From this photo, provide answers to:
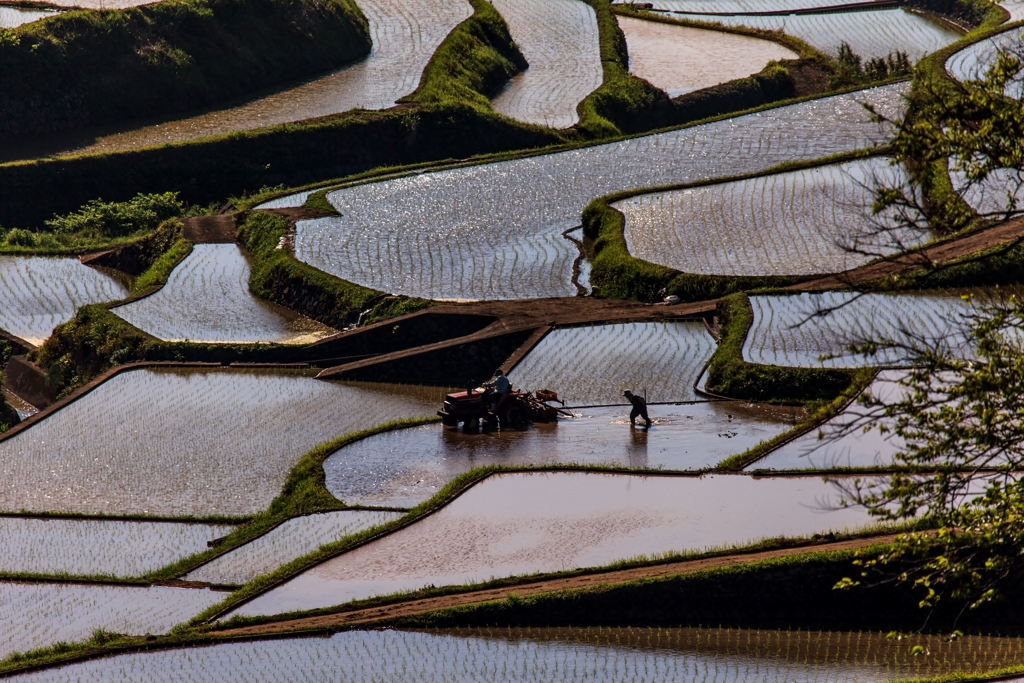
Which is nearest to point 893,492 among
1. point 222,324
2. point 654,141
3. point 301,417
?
point 301,417

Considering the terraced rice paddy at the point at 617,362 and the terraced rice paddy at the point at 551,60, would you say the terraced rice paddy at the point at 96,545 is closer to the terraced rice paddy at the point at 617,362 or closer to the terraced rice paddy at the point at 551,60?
the terraced rice paddy at the point at 617,362

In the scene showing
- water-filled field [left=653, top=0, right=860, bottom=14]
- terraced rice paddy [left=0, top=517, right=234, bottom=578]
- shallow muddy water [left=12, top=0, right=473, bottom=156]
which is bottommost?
terraced rice paddy [left=0, top=517, right=234, bottom=578]

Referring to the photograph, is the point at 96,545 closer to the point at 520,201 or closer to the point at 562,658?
the point at 562,658

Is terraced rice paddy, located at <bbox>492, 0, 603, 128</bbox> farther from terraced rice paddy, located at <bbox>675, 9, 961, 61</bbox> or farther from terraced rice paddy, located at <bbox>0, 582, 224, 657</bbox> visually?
terraced rice paddy, located at <bbox>0, 582, 224, 657</bbox>

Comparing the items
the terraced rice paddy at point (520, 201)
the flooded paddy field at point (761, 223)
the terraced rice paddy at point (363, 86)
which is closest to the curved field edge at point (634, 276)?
the flooded paddy field at point (761, 223)

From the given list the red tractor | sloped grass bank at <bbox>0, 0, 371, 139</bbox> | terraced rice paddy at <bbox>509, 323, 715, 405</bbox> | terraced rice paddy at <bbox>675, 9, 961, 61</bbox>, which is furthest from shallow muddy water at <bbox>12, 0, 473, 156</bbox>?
the red tractor

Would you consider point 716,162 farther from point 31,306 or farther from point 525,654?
point 525,654

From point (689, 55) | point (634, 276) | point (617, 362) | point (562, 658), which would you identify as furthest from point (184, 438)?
point (689, 55)

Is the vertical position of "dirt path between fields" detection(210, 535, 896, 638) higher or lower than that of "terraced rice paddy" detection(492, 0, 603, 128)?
lower
